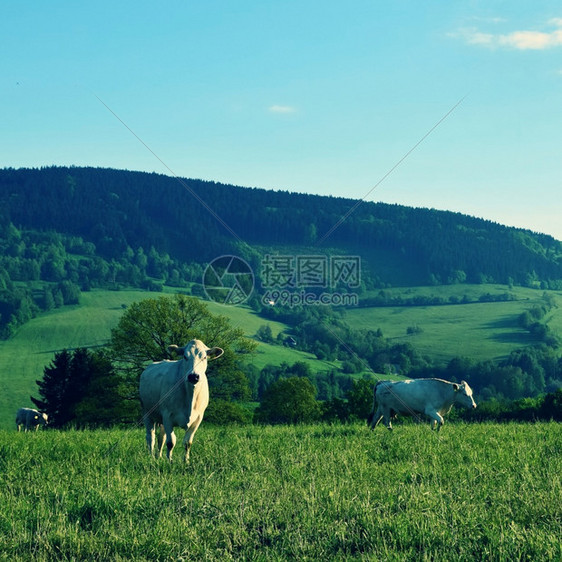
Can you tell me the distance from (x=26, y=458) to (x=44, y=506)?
4.04 meters

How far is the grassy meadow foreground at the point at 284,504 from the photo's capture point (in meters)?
6.30

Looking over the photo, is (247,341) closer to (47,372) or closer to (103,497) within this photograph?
(47,372)

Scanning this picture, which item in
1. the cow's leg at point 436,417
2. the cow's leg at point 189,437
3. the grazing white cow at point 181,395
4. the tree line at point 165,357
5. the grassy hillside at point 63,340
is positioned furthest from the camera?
the grassy hillside at point 63,340

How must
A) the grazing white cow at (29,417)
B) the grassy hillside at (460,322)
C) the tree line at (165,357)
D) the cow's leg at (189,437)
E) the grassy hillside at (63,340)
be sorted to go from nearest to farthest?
the cow's leg at (189,437), the grazing white cow at (29,417), the tree line at (165,357), the grassy hillside at (63,340), the grassy hillside at (460,322)

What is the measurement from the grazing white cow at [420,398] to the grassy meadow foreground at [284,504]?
677 cm

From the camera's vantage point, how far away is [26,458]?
11.3m

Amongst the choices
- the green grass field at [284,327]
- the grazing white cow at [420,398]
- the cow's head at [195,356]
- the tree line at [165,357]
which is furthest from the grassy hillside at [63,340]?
the cow's head at [195,356]

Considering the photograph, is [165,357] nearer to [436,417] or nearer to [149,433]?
[436,417]

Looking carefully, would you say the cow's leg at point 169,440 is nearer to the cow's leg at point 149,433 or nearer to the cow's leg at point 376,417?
the cow's leg at point 149,433

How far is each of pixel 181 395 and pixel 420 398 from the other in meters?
9.50

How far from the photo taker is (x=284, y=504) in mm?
7719

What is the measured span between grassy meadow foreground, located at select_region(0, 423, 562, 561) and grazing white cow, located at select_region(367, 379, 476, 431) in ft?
22.2

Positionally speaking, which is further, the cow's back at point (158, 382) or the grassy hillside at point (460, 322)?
the grassy hillside at point (460, 322)

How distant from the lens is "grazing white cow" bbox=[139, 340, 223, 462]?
40.4 ft
